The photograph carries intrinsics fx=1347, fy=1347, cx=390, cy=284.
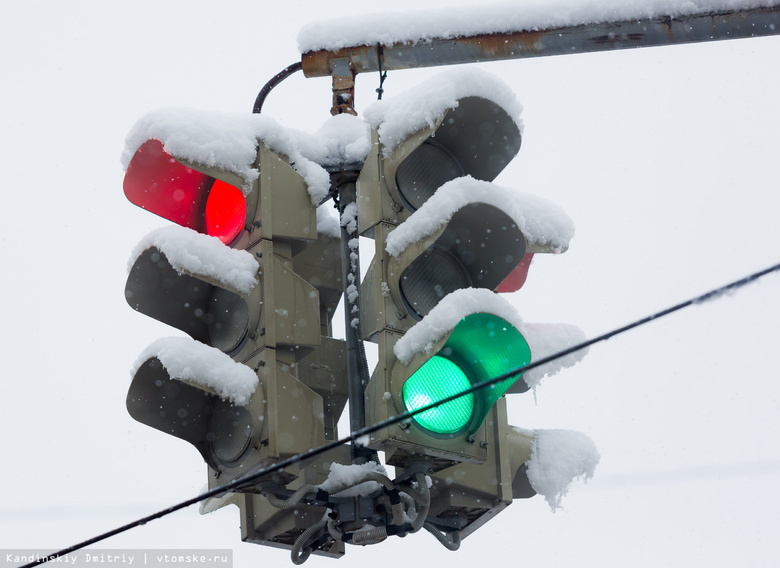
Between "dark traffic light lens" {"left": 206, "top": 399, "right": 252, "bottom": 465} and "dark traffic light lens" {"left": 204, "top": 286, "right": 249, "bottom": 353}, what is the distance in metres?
0.27

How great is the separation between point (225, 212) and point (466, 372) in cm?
137

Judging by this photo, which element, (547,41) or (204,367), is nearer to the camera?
(204,367)

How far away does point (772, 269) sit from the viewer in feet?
12.8

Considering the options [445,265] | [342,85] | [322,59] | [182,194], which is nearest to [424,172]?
[445,265]

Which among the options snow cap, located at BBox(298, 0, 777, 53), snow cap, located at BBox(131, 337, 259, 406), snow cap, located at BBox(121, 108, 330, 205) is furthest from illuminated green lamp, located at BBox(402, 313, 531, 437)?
snow cap, located at BBox(298, 0, 777, 53)

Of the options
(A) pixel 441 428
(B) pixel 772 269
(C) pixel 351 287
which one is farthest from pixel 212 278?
(B) pixel 772 269

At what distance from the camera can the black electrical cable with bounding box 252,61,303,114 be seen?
237 inches

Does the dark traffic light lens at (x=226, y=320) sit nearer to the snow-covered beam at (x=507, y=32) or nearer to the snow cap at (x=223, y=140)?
the snow cap at (x=223, y=140)

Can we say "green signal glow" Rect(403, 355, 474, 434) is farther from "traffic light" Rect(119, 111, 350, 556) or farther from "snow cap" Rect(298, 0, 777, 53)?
"snow cap" Rect(298, 0, 777, 53)

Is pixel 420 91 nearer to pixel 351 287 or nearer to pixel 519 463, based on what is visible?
pixel 351 287

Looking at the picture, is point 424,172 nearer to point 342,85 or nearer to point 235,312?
point 342,85

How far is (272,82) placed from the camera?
6.16 metres

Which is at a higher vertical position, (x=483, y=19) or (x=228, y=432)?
(x=483, y=19)

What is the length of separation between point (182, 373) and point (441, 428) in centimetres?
102
